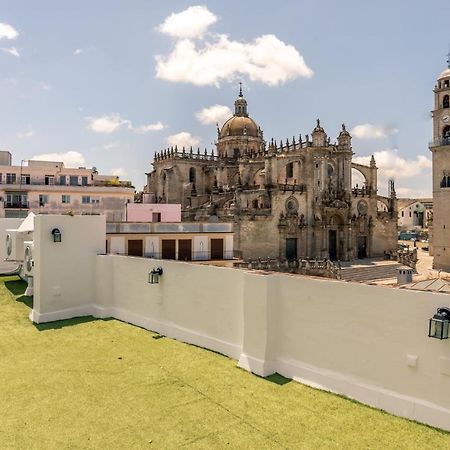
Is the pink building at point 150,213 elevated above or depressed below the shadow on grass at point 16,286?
above

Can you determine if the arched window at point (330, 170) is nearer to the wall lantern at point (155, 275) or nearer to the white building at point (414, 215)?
the wall lantern at point (155, 275)

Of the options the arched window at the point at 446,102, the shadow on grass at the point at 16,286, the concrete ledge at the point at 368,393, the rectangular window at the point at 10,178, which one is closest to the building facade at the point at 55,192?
the rectangular window at the point at 10,178

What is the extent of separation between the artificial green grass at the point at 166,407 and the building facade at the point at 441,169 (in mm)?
44391

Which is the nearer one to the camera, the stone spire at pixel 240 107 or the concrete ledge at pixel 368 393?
the concrete ledge at pixel 368 393

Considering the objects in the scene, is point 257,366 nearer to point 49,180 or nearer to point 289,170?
point 49,180

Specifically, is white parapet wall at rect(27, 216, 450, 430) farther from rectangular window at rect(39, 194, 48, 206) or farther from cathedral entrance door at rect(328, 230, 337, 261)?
cathedral entrance door at rect(328, 230, 337, 261)

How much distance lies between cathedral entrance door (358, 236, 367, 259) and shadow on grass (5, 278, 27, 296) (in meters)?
43.3

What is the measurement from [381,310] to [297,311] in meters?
2.09

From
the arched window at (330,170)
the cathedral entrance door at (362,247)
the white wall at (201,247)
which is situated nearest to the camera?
the white wall at (201,247)

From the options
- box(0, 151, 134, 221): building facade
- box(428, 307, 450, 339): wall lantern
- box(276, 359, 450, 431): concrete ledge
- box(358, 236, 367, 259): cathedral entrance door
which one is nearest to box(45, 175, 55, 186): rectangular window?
box(0, 151, 134, 221): building facade

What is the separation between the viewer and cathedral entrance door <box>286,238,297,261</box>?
157 ft

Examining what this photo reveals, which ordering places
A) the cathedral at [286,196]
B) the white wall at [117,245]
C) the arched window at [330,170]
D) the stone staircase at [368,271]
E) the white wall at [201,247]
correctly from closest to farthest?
the white wall at [117,245]
the white wall at [201,247]
the stone staircase at [368,271]
the cathedral at [286,196]
the arched window at [330,170]

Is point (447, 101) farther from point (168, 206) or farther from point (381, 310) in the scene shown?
point (381, 310)

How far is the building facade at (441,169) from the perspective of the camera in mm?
47531
